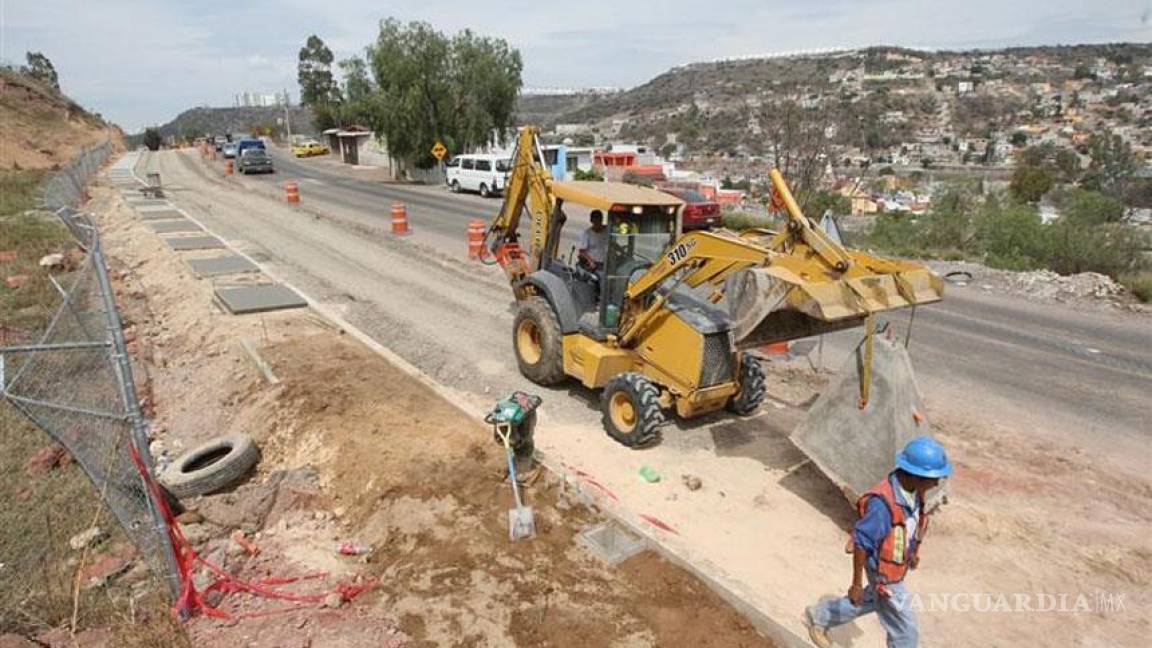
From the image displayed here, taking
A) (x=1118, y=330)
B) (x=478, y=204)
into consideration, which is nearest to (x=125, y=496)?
(x=1118, y=330)

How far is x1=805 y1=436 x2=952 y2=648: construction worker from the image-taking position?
3.54m

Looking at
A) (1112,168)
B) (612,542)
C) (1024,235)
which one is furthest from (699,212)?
(1112,168)

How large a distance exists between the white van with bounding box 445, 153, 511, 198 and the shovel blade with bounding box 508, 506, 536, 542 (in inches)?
1043

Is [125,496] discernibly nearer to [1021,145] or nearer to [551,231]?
[551,231]

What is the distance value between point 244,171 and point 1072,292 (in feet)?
136

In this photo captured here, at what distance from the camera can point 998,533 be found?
554cm

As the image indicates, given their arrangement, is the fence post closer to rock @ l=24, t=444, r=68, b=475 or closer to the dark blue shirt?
rock @ l=24, t=444, r=68, b=475

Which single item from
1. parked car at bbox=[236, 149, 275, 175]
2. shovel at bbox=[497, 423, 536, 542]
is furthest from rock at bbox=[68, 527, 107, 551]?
parked car at bbox=[236, 149, 275, 175]

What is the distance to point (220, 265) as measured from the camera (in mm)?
14070

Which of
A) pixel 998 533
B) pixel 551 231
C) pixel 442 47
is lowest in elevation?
pixel 998 533

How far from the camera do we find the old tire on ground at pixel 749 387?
284 inches

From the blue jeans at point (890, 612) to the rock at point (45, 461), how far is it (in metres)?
6.99

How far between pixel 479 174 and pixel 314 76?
204ft

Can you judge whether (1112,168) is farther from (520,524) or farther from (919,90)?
(919,90)
